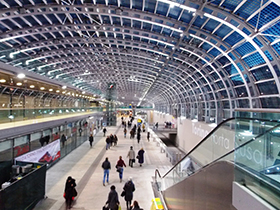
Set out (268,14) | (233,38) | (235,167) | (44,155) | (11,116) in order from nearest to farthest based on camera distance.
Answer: (235,167) < (11,116) < (268,14) < (44,155) < (233,38)

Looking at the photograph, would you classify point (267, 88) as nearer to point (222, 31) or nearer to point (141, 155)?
point (222, 31)

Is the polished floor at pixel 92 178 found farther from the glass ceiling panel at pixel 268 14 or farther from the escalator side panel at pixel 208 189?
the glass ceiling panel at pixel 268 14

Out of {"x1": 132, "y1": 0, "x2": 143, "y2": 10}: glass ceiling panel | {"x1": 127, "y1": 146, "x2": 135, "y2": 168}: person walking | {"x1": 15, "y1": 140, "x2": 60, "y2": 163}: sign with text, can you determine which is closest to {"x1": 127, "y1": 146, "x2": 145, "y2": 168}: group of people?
{"x1": 127, "y1": 146, "x2": 135, "y2": 168}: person walking

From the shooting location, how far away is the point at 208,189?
11.4 ft

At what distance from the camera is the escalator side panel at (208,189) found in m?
2.85

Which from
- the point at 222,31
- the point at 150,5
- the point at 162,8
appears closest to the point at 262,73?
the point at 222,31

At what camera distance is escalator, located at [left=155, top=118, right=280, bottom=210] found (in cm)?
217

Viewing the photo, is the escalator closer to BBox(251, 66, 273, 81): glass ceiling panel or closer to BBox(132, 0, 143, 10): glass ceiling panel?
BBox(251, 66, 273, 81): glass ceiling panel

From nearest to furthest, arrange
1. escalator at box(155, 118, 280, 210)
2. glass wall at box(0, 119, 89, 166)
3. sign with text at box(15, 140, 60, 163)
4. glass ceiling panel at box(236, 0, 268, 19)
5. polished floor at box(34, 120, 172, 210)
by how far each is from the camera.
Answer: escalator at box(155, 118, 280, 210), polished floor at box(34, 120, 172, 210), glass wall at box(0, 119, 89, 166), sign with text at box(15, 140, 60, 163), glass ceiling panel at box(236, 0, 268, 19)

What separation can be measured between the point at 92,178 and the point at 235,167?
7759 mm

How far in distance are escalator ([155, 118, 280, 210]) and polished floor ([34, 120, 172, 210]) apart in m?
3.43

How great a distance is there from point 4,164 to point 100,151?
803 centimetres

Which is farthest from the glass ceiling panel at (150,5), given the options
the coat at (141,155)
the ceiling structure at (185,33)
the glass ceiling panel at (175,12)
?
the coat at (141,155)

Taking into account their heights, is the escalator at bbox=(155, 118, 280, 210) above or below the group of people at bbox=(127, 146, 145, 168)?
above
